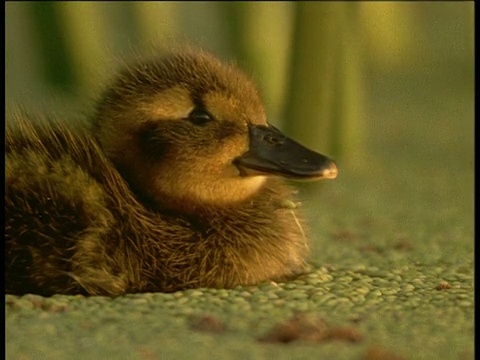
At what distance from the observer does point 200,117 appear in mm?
1086

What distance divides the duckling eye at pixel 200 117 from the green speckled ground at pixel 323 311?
182 millimetres

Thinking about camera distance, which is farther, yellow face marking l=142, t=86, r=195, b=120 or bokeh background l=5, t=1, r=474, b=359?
yellow face marking l=142, t=86, r=195, b=120

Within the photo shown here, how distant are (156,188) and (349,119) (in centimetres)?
85

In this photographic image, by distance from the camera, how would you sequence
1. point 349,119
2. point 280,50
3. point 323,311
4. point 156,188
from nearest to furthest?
point 323,311
point 156,188
point 349,119
point 280,50

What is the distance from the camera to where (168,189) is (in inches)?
42.6

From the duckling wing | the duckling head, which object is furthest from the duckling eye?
the duckling wing

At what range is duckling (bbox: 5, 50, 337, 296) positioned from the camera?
1.00 m

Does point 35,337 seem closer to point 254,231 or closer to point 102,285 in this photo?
point 102,285

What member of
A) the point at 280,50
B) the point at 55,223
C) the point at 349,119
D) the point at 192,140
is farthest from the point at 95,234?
the point at 280,50

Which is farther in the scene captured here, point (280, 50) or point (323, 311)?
point (280, 50)

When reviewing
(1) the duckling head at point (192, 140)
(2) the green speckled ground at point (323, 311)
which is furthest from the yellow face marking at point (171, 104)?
(2) the green speckled ground at point (323, 311)

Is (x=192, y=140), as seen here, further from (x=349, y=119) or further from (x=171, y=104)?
(x=349, y=119)

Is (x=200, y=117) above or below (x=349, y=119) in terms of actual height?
above

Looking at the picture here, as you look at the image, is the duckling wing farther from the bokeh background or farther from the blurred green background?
the blurred green background
